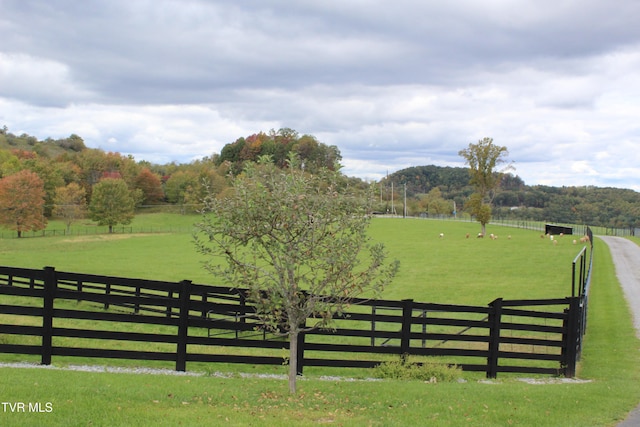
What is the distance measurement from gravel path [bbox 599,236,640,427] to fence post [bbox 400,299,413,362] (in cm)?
389

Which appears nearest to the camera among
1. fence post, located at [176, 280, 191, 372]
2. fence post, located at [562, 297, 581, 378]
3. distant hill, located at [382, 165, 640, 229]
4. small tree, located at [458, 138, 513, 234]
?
fence post, located at [176, 280, 191, 372]

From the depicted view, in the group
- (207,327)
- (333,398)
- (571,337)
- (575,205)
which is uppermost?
(575,205)

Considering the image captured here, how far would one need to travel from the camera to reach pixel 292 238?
8438 millimetres

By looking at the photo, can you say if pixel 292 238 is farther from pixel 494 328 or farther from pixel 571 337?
pixel 571 337

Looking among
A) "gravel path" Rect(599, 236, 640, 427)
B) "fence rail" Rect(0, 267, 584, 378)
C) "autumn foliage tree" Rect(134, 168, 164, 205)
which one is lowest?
"gravel path" Rect(599, 236, 640, 427)

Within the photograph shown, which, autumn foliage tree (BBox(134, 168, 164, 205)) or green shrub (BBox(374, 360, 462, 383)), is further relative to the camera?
autumn foliage tree (BBox(134, 168, 164, 205))

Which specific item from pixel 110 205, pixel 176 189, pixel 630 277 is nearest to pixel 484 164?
pixel 630 277

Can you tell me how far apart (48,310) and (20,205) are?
85.2m

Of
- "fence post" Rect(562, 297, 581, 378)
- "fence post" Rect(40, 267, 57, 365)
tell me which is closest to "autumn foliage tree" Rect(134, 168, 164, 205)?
"fence post" Rect(40, 267, 57, 365)

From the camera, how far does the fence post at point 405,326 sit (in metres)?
10.6

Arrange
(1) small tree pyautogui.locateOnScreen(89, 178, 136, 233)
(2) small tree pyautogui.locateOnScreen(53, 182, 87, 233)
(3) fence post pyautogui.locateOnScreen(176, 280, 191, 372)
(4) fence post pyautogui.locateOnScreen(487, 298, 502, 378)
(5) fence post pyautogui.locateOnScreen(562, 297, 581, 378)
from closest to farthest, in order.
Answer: (3) fence post pyautogui.locateOnScreen(176, 280, 191, 372) < (4) fence post pyautogui.locateOnScreen(487, 298, 502, 378) < (5) fence post pyautogui.locateOnScreen(562, 297, 581, 378) < (1) small tree pyautogui.locateOnScreen(89, 178, 136, 233) < (2) small tree pyautogui.locateOnScreen(53, 182, 87, 233)

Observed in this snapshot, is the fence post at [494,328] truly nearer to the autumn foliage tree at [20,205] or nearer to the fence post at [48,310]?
the fence post at [48,310]

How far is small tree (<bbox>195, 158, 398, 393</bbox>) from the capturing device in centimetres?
821

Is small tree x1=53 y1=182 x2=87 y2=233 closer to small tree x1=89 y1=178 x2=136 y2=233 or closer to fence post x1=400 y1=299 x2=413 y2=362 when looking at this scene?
small tree x1=89 y1=178 x2=136 y2=233
